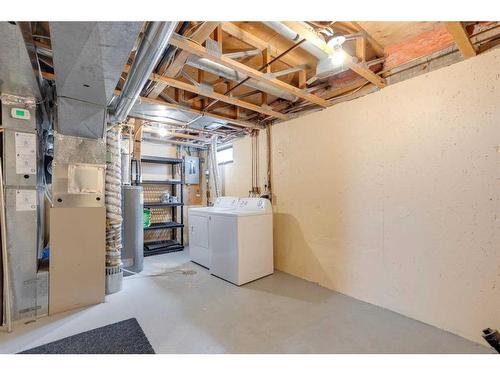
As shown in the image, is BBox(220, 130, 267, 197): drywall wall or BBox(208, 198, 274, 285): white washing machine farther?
BBox(220, 130, 267, 197): drywall wall

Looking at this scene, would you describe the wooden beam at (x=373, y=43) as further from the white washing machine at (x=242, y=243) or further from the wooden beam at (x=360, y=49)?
the white washing machine at (x=242, y=243)

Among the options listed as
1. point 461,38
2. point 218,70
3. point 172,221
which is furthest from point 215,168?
point 461,38

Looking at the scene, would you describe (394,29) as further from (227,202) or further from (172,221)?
(172,221)

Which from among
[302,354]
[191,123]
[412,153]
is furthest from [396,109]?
[191,123]

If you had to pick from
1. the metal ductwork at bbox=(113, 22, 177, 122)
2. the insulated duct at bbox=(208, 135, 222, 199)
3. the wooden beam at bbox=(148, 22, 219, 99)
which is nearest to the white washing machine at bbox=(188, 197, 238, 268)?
the insulated duct at bbox=(208, 135, 222, 199)

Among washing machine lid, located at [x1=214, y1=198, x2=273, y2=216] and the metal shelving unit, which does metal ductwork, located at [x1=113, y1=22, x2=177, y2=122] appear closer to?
washing machine lid, located at [x1=214, y1=198, x2=273, y2=216]

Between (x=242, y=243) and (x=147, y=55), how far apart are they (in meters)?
2.20

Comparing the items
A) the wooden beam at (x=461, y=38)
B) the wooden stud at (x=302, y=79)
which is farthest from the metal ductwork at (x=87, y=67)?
the wooden beam at (x=461, y=38)

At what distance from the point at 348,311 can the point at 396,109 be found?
204 cm

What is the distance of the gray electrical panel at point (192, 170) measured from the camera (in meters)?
5.07

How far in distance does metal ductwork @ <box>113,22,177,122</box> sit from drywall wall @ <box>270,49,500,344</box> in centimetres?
204

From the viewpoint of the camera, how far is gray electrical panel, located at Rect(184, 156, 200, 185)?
5068 millimetres
